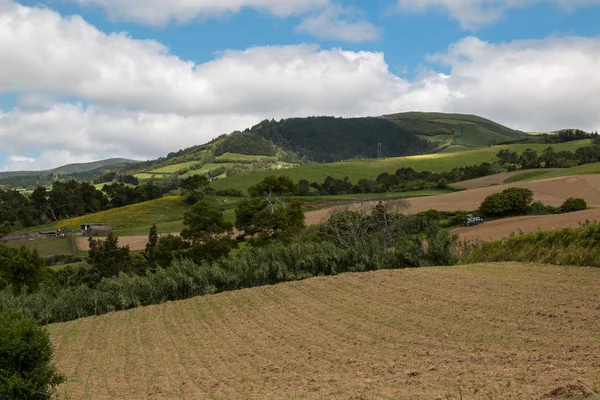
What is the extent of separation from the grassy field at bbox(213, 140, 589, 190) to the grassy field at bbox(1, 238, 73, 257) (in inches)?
2064

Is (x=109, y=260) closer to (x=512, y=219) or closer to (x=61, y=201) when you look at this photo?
(x=512, y=219)

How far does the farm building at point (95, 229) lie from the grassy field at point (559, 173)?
70871 millimetres

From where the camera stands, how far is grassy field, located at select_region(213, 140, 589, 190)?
13425cm

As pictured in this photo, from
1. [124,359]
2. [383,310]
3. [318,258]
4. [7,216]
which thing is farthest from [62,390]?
[7,216]

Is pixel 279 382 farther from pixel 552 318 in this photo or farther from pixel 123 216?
pixel 123 216

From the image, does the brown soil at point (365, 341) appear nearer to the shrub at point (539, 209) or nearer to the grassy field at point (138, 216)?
the shrub at point (539, 209)

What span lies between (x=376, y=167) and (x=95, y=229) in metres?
83.7

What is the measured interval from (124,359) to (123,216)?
83.9m

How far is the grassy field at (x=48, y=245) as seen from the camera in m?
70.6

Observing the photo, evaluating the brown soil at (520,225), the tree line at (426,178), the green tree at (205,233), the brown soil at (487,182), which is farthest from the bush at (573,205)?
the tree line at (426,178)

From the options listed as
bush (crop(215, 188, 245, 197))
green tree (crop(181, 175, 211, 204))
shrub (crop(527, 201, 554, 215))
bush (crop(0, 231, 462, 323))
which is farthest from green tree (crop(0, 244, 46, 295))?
bush (crop(215, 188, 245, 197))

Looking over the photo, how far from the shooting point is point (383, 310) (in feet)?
54.7

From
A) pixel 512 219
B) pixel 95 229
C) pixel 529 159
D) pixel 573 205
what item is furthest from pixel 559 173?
pixel 95 229

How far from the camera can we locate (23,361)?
33.3ft
